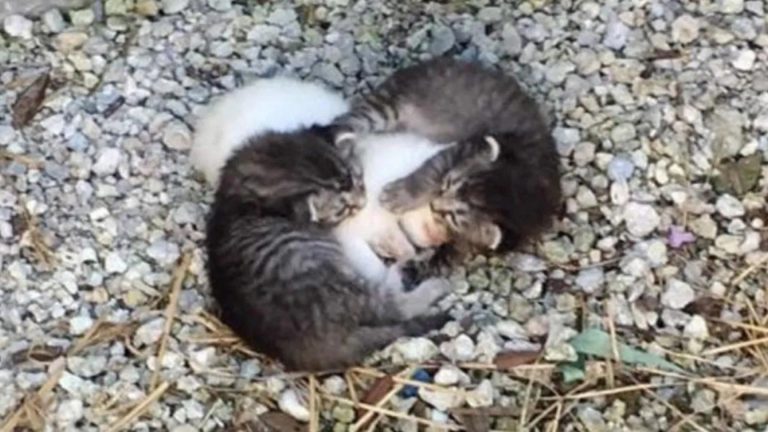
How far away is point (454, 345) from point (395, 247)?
1.11ft

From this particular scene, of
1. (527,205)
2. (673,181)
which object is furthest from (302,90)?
(673,181)

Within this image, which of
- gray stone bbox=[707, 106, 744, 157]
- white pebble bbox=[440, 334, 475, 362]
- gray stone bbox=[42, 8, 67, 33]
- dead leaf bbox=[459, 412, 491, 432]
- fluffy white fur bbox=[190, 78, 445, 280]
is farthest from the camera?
gray stone bbox=[42, 8, 67, 33]

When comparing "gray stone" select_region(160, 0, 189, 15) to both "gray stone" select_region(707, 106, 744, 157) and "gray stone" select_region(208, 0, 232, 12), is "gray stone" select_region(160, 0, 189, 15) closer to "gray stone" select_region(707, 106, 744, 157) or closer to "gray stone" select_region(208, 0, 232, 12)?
"gray stone" select_region(208, 0, 232, 12)

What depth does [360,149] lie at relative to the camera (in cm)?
421

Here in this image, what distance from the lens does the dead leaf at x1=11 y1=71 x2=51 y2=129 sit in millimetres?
4438

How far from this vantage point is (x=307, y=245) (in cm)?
399

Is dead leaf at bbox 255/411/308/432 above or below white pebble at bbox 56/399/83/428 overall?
below

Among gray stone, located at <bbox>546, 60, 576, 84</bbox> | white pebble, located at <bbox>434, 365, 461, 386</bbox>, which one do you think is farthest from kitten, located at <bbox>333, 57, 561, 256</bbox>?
white pebble, located at <bbox>434, 365, 461, 386</bbox>

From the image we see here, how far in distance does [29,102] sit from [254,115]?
65 centimetres

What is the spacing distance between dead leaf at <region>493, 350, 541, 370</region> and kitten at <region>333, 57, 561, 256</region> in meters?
0.27

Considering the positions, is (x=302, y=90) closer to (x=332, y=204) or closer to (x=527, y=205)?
(x=332, y=204)

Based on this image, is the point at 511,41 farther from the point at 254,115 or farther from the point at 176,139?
the point at 176,139

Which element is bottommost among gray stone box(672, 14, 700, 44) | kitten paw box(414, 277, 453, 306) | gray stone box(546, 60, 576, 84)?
kitten paw box(414, 277, 453, 306)

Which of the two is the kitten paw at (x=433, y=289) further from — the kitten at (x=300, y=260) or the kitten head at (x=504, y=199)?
the kitten head at (x=504, y=199)
